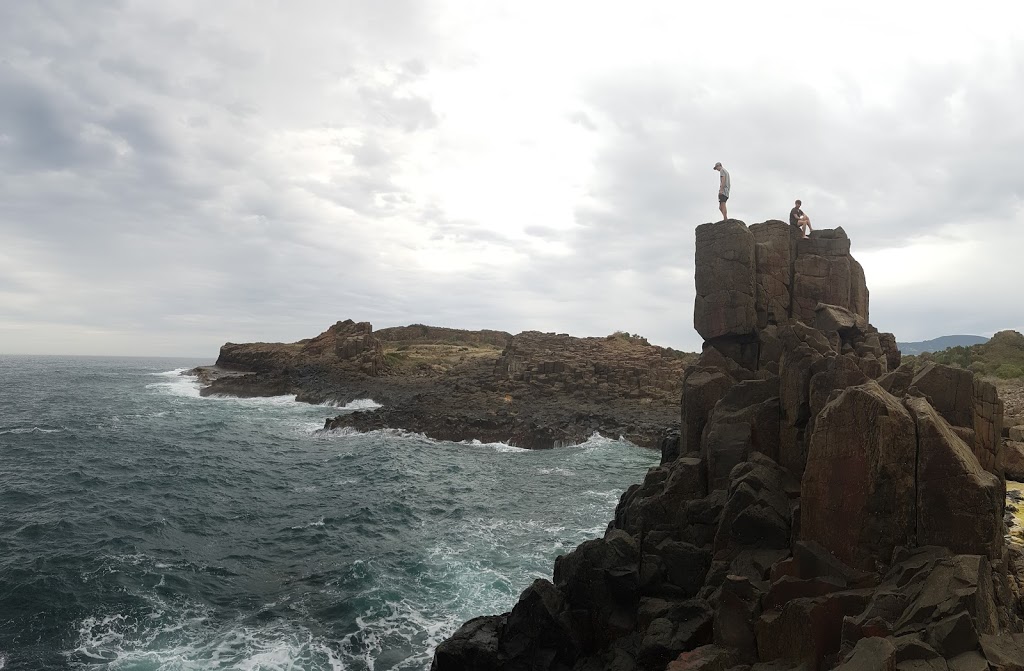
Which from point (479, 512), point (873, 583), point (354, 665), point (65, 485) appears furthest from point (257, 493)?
point (873, 583)

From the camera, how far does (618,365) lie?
202 ft

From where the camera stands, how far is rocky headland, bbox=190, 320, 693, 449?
4950 centimetres

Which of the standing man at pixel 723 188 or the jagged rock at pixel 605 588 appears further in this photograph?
the standing man at pixel 723 188

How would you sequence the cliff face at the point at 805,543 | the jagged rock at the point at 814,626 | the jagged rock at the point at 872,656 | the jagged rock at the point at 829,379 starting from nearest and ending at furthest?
the jagged rock at the point at 872,656
the cliff face at the point at 805,543
the jagged rock at the point at 814,626
the jagged rock at the point at 829,379

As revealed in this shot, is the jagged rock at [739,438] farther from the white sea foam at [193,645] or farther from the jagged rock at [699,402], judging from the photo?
the white sea foam at [193,645]

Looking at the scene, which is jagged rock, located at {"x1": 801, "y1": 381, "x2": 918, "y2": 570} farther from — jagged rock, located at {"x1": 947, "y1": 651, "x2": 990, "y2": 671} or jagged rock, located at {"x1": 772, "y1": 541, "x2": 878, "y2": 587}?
jagged rock, located at {"x1": 947, "y1": 651, "x2": 990, "y2": 671}

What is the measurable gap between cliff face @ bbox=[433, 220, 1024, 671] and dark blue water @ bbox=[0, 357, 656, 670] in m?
5.29

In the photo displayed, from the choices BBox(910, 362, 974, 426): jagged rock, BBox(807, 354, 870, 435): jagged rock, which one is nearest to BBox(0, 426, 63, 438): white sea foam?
BBox(807, 354, 870, 435): jagged rock

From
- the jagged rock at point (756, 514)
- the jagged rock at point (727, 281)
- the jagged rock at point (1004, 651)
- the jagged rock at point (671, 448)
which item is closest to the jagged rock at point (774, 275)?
the jagged rock at point (727, 281)

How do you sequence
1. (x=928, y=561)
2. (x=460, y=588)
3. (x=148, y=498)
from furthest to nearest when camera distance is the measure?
1. (x=148, y=498)
2. (x=460, y=588)
3. (x=928, y=561)

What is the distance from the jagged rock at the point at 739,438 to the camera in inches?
653

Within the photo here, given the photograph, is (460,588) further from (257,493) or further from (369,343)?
(369,343)

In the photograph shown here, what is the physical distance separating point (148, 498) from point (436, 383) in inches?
1648

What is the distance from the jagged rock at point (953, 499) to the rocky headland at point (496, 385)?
114ft
